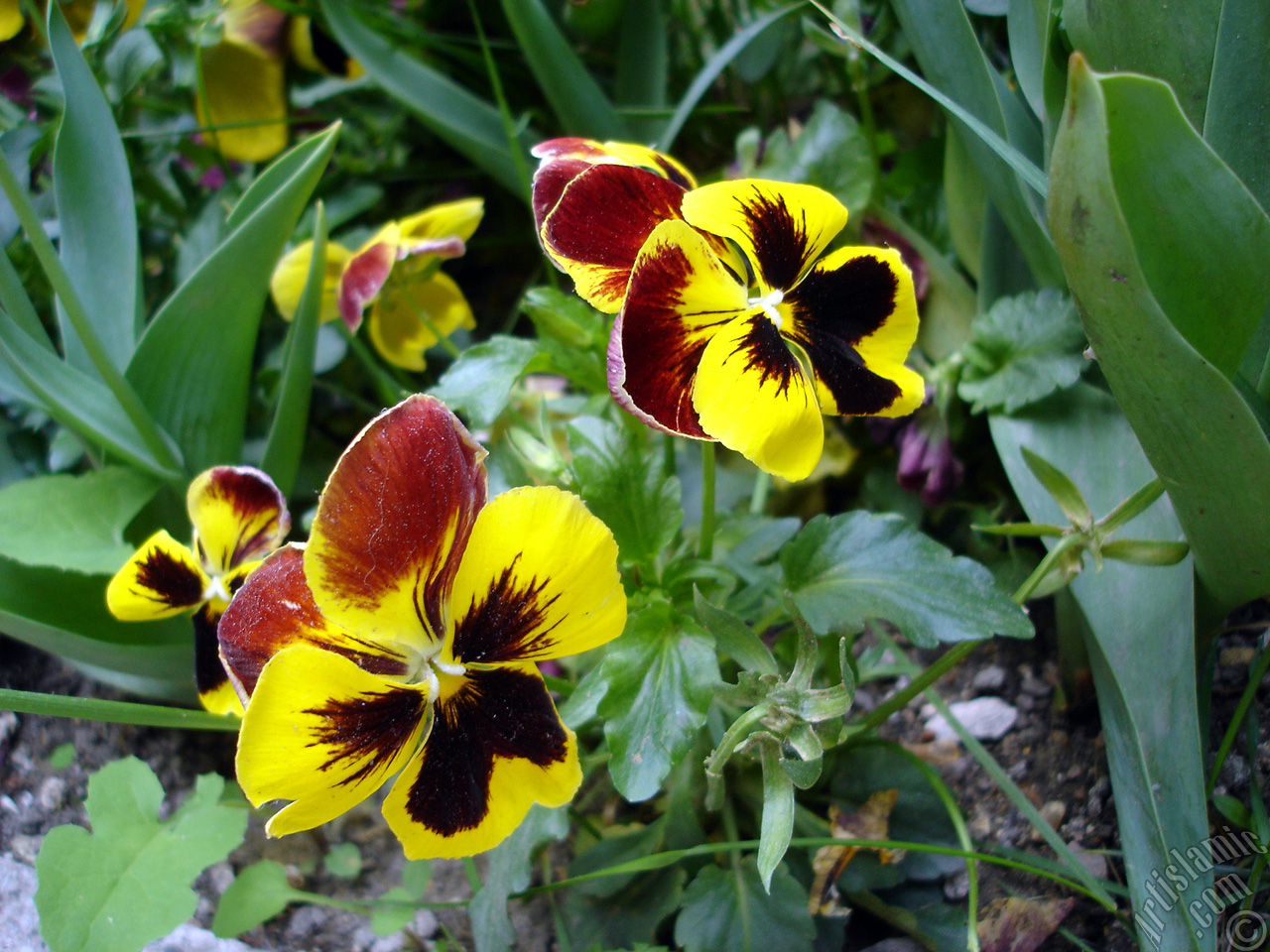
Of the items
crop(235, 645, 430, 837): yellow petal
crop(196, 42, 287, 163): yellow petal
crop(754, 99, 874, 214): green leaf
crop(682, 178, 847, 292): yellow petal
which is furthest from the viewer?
crop(196, 42, 287, 163): yellow petal

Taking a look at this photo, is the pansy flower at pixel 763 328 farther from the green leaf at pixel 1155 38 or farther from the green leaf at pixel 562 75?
the green leaf at pixel 562 75

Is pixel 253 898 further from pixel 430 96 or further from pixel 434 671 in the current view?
pixel 430 96

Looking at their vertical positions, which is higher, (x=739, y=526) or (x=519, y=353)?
(x=519, y=353)

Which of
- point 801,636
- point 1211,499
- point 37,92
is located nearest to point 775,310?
point 801,636

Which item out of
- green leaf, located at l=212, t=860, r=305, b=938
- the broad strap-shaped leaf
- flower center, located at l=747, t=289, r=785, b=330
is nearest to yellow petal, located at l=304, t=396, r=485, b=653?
flower center, located at l=747, t=289, r=785, b=330

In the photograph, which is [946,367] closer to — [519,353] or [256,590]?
[519,353]

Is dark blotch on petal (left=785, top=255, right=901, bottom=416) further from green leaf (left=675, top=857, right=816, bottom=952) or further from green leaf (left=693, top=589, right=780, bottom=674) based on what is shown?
green leaf (left=675, top=857, right=816, bottom=952)
